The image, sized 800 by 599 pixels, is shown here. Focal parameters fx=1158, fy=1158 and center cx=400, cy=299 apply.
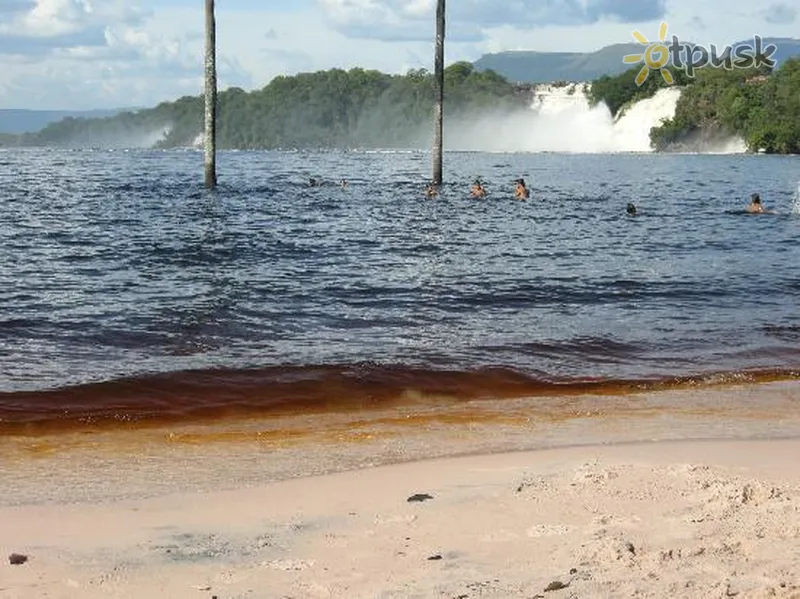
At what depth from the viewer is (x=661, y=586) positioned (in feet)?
15.6

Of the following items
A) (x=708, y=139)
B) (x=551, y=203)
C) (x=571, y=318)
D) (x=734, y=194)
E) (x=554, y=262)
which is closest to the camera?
(x=571, y=318)

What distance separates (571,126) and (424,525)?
16164 cm

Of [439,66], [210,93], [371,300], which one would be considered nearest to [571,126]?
[439,66]

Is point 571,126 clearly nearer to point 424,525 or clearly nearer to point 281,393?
point 281,393

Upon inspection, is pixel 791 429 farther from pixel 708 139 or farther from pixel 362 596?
pixel 708 139

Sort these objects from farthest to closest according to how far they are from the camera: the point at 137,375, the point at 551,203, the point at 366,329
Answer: the point at 551,203
the point at 366,329
the point at 137,375

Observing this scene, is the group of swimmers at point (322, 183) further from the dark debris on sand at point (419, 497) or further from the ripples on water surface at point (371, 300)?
the dark debris on sand at point (419, 497)

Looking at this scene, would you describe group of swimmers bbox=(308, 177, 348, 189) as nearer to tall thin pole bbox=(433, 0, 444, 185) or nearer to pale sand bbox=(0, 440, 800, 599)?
tall thin pole bbox=(433, 0, 444, 185)

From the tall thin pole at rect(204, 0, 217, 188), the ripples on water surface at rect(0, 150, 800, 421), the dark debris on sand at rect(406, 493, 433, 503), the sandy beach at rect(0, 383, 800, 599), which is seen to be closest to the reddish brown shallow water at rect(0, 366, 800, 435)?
the ripples on water surface at rect(0, 150, 800, 421)

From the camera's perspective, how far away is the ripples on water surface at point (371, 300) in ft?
35.9

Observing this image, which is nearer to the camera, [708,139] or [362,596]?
[362,596]

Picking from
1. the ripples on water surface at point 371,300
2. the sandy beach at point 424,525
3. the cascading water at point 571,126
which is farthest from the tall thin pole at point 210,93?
the cascading water at point 571,126

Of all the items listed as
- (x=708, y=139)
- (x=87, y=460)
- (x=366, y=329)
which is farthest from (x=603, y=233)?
(x=708, y=139)

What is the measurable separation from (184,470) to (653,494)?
115 inches
